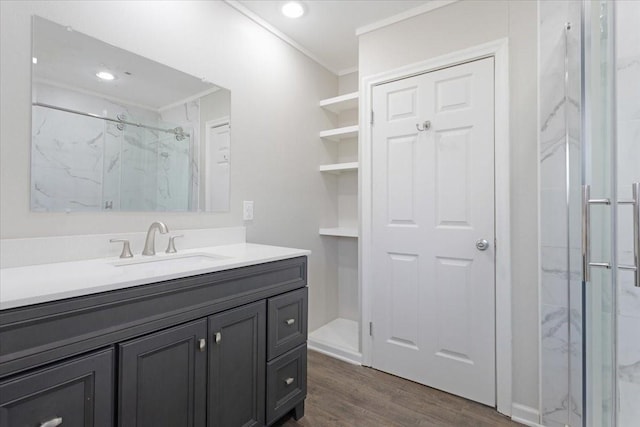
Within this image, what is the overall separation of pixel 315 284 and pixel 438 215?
1218mm

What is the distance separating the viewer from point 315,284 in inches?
106

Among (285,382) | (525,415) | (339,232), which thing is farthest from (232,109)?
(525,415)

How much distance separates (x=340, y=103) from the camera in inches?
107

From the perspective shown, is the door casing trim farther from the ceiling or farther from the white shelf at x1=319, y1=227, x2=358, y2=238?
the white shelf at x1=319, y1=227, x2=358, y2=238

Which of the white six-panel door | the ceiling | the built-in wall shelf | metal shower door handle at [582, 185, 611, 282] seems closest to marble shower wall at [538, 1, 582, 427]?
metal shower door handle at [582, 185, 611, 282]

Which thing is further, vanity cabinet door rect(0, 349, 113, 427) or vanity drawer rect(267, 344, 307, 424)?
vanity drawer rect(267, 344, 307, 424)

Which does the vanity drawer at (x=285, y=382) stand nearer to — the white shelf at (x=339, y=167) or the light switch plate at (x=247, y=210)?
the light switch plate at (x=247, y=210)

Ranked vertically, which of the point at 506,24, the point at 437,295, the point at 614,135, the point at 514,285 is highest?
the point at 506,24

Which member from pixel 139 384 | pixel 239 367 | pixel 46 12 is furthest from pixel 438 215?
pixel 46 12

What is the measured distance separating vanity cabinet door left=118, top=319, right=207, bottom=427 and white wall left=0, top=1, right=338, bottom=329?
66 cm

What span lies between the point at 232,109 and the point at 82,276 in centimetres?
131

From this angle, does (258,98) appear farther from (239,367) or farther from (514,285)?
(514,285)

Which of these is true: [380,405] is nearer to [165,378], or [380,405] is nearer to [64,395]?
[165,378]

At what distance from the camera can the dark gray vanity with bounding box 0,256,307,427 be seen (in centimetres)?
82
